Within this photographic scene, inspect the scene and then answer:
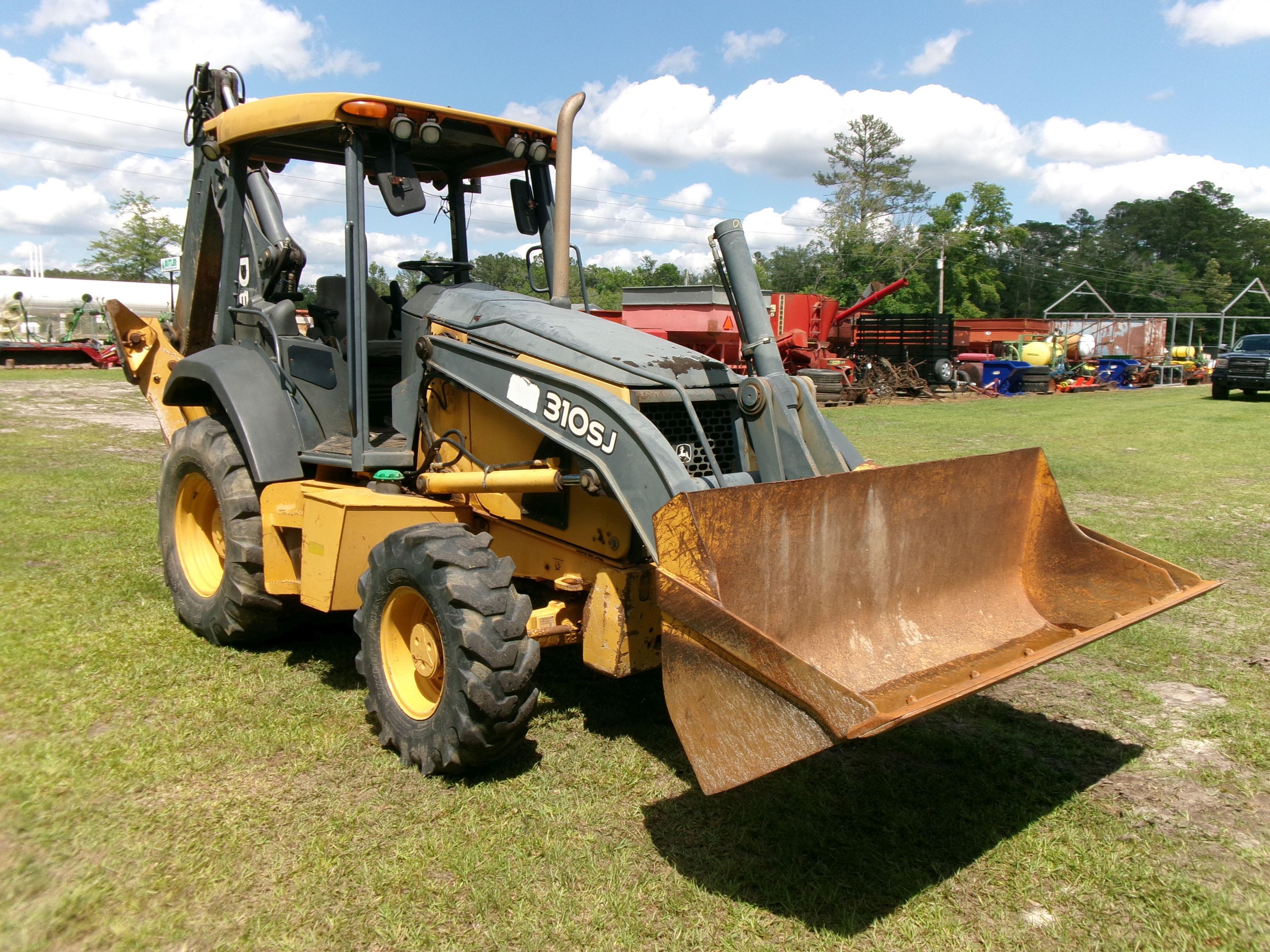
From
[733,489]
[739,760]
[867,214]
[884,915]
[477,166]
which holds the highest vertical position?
[867,214]

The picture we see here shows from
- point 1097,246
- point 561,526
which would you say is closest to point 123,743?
point 561,526

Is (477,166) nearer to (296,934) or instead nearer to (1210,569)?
(296,934)

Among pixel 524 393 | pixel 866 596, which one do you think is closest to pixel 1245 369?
pixel 866 596

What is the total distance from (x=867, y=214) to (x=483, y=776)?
2503 inches

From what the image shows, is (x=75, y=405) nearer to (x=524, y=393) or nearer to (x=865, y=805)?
(x=524, y=393)

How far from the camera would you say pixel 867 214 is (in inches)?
2467

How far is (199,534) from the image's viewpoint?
5.88 m

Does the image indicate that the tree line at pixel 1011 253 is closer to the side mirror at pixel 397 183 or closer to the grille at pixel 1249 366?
the grille at pixel 1249 366

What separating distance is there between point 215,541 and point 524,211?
2738mm

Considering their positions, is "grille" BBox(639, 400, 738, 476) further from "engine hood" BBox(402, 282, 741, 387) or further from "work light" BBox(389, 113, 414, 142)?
"work light" BBox(389, 113, 414, 142)

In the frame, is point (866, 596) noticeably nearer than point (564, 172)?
Yes

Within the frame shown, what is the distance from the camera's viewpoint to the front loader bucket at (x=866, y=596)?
2941mm

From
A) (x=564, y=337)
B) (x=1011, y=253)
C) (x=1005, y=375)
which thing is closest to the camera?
(x=564, y=337)

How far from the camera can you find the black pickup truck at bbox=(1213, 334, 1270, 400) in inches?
945
